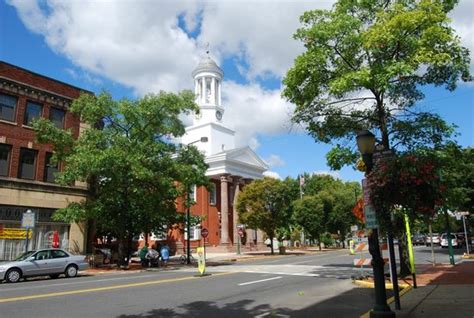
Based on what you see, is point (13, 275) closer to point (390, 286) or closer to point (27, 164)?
point (27, 164)

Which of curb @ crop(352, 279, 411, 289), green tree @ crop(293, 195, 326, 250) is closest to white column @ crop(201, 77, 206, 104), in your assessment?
green tree @ crop(293, 195, 326, 250)

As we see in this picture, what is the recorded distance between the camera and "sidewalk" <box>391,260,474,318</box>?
9.42m

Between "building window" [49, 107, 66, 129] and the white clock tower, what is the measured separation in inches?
1135

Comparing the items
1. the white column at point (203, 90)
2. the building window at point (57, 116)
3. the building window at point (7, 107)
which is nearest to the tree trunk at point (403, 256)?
the building window at point (57, 116)

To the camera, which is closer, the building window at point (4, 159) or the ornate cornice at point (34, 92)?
the building window at point (4, 159)

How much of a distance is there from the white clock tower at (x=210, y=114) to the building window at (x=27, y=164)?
30.9 meters

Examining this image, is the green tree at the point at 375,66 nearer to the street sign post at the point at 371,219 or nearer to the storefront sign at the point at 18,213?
the street sign post at the point at 371,219

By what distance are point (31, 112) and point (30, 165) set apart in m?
3.39

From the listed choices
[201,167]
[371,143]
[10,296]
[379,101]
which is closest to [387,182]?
[371,143]

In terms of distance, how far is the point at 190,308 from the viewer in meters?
10.9

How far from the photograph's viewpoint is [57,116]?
30219mm

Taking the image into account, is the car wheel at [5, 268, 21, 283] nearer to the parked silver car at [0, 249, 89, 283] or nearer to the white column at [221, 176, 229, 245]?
the parked silver car at [0, 249, 89, 283]

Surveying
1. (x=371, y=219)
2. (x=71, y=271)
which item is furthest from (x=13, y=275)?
(x=371, y=219)

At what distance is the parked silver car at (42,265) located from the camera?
62.3 ft
